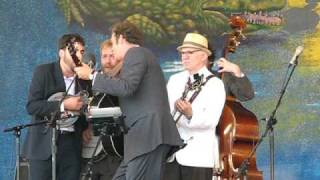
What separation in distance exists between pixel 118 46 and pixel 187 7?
97.4 inches

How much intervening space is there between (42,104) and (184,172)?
1167 mm

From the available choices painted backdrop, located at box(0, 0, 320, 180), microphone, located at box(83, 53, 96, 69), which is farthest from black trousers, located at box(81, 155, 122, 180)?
painted backdrop, located at box(0, 0, 320, 180)

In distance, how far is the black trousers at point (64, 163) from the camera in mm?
5922

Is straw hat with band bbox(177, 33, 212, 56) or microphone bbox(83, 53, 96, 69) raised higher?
straw hat with band bbox(177, 33, 212, 56)

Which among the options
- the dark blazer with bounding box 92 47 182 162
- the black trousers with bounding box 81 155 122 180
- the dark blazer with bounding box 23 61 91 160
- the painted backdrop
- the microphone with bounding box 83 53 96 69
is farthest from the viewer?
the painted backdrop

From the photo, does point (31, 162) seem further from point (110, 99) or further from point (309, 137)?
point (309, 137)

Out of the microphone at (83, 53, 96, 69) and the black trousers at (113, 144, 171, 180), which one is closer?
the black trousers at (113, 144, 171, 180)

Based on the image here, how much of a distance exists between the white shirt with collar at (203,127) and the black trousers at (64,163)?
828 millimetres

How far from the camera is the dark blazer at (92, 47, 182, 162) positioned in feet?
16.5

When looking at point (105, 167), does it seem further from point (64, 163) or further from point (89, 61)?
point (89, 61)

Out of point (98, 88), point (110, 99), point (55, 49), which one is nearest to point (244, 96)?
point (110, 99)

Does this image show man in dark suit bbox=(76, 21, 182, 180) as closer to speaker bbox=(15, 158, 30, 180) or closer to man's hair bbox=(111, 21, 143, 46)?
man's hair bbox=(111, 21, 143, 46)

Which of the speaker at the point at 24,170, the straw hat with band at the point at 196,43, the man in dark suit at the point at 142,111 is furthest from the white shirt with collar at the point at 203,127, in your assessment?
the speaker at the point at 24,170

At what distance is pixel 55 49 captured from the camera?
769 cm
